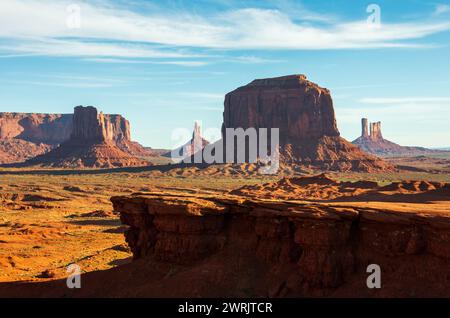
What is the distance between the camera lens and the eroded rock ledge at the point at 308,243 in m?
16.8

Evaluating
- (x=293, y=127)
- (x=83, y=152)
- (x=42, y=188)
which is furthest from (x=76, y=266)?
(x=83, y=152)

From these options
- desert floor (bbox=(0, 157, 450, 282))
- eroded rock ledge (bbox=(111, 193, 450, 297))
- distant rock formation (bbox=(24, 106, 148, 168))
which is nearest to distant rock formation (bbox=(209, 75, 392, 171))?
desert floor (bbox=(0, 157, 450, 282))

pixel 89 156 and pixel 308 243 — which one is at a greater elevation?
pixel 89 156

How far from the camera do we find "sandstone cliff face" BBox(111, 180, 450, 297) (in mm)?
16891

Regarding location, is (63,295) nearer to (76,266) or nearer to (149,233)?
(149,233)

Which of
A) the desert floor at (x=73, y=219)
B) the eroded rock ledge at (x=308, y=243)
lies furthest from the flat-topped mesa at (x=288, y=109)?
the eroded rock ledge at (x=308, y=243)

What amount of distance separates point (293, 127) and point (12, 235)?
374 feet

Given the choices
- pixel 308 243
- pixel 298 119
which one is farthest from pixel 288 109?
pixel 308 243

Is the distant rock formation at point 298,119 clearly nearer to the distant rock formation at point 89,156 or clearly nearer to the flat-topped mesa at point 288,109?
the flat-topped mesa at point 288,109

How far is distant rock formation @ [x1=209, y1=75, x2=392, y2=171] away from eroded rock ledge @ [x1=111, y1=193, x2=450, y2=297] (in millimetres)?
118201

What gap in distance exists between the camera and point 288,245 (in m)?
19.2

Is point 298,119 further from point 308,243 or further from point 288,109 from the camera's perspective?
point 308,243

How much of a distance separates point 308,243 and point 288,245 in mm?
1314
